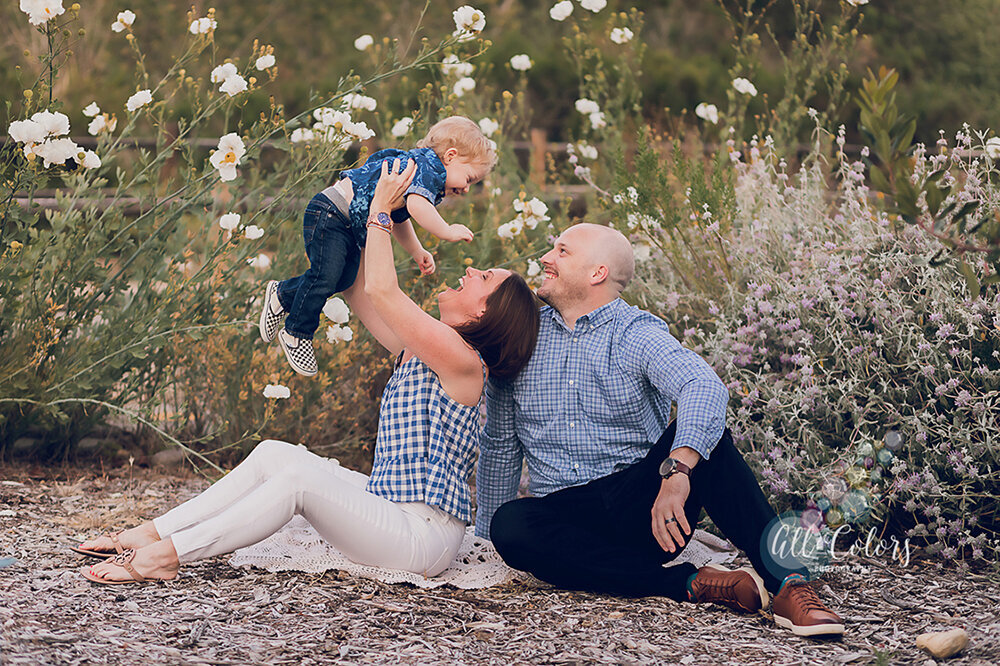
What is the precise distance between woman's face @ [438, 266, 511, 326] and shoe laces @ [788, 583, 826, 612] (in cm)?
110

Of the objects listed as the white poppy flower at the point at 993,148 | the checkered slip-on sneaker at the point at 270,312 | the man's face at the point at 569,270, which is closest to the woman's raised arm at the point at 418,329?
the man's face at the point at 569,270

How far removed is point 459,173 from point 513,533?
117 cm

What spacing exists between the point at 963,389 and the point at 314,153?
7.73 ft

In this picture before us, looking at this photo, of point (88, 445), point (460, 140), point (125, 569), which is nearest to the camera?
point (125, 569)

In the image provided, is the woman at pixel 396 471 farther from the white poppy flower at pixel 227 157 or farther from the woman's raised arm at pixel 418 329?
the white poppy flower at pixel 227 157

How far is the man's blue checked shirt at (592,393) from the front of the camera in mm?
2965

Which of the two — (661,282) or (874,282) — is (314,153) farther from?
(874,282)

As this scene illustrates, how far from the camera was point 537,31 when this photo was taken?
14.8m

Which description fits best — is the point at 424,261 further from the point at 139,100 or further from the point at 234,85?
the point at 139,100

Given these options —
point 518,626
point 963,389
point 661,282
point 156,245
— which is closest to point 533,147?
point 661,282

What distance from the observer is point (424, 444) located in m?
2.98

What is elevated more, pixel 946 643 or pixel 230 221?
pixel 230 221

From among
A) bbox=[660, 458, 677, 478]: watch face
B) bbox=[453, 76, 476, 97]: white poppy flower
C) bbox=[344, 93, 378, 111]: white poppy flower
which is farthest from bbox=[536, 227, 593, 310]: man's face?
bbox=[453, 76, 476, 97]: white poppy flower

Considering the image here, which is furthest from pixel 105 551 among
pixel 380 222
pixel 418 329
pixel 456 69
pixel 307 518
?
pixel 456 69
